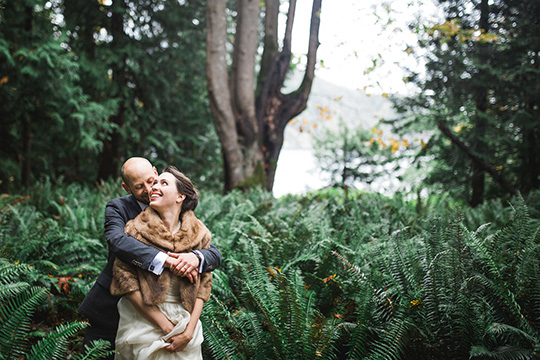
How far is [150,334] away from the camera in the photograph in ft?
6.72

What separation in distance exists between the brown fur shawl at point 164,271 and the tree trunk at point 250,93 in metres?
6.15

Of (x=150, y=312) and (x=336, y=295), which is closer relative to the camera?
(x=150, y=312)

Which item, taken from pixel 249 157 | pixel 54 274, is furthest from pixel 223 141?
pixel 54 274

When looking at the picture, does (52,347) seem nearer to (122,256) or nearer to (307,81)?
(122,256)

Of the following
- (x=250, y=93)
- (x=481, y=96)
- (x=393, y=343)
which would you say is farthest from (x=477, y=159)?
(x=393, y=343)

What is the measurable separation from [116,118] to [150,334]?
9743 mm

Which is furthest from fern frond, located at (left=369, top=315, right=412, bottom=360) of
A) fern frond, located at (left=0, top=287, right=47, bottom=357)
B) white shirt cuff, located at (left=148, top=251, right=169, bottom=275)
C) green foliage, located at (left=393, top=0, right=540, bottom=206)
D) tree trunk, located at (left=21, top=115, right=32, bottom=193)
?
tree trunk, located at (left=21, top=115, right=32, bottom=193)

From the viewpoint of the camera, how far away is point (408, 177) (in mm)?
11055

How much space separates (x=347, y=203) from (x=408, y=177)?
17.7 ft

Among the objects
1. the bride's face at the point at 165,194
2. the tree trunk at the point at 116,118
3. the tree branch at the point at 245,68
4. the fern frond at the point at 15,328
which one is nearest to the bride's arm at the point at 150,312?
the bride's face at the point at 165,194

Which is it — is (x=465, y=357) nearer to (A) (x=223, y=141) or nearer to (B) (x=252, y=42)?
(A) (x=223, y=141)

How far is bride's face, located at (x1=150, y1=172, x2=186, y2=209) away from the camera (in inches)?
84.5

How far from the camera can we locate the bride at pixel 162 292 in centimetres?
204

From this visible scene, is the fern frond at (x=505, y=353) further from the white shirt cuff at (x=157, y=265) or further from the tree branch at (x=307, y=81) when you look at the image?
the tree branch at (x=307, y=81)
